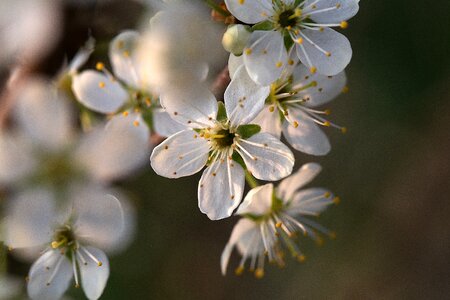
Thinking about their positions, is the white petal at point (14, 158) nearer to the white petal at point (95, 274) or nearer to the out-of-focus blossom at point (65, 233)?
the out-of-focus blossom at point (65, 233)

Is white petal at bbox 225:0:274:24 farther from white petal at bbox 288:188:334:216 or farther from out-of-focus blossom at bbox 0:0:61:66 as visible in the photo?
white petal at bbox 288:188:334:216

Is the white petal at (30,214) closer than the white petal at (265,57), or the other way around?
the white petal at (30,214)

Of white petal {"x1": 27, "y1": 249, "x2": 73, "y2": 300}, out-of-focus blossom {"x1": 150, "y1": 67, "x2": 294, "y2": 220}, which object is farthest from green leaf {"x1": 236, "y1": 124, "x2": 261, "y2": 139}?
white petal {"x1": 27, "y1": 249, "x2": 73, "y2": 300}

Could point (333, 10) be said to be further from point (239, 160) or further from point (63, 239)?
point (63, 239)

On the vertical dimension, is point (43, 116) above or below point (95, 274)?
above

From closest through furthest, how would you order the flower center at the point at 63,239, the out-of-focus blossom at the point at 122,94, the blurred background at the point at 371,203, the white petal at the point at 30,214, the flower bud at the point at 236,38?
the white petal at the point at 30,214, the flower bud at the point at 236,38, the flower center at the point at 63,239, the out-of-focus blossom at the point at 122,94, the blurred background at the point at 371,203

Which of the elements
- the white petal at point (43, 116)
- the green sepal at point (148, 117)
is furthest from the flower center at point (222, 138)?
the white petal at point (43, 116)

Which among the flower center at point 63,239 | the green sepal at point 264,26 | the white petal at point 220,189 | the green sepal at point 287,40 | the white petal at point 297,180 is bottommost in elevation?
the flower center at point 63,239

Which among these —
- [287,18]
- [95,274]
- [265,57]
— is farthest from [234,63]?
[95,274]
